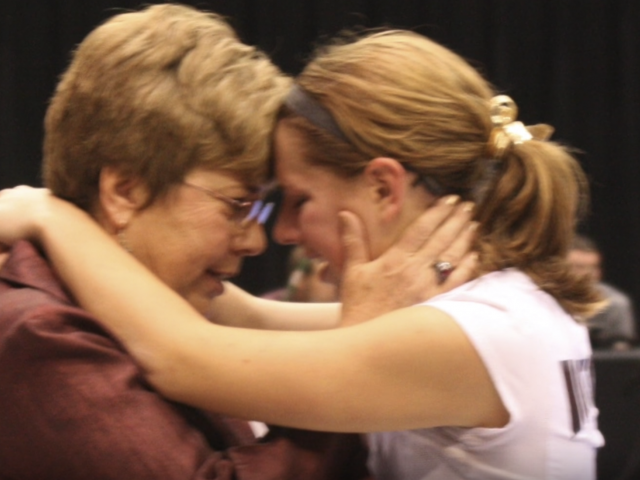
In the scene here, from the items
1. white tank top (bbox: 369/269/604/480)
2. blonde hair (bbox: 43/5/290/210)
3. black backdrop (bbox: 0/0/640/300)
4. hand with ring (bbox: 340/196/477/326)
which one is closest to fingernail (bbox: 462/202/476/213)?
hand with ring (bbox: 340/196/477/326)

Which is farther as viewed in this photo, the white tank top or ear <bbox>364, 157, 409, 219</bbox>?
ear <bbox>364, 157, 409, 219</bbox>

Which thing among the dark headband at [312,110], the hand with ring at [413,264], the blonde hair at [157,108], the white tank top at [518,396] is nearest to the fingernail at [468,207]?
the hand with ring at [413,264]

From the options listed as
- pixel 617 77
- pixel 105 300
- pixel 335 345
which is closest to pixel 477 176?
pixel 335 345

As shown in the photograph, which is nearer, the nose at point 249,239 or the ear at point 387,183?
the ear at point 387,183

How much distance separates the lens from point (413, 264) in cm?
158

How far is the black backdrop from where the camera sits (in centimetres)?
675

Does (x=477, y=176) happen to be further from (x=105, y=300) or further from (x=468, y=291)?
(x=105, y=300)

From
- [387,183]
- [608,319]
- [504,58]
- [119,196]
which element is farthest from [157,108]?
[504,58]

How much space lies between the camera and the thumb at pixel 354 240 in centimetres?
161

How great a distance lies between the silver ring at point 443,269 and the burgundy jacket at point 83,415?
1.22 ft

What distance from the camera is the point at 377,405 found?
142cm

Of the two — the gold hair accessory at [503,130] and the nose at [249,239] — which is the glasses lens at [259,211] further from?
the gold hair accessory at [503,130]

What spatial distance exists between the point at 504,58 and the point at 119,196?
587 cm

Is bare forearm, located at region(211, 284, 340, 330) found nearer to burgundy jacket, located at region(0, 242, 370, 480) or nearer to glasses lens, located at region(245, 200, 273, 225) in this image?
glasses lens, located at region(245, 200, 273, 225)
